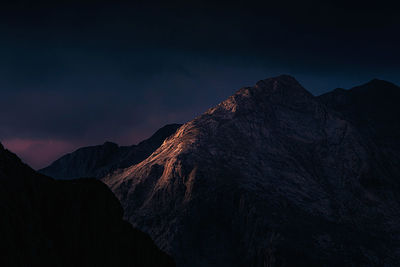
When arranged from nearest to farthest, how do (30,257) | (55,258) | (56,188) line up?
(30,257)
(55,258)
(56,188)

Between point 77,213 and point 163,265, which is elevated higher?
point 77,213

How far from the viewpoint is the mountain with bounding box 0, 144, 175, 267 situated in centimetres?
4422

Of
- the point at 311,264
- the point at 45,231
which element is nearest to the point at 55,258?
the point at 45,231

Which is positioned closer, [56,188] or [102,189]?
[56,188]

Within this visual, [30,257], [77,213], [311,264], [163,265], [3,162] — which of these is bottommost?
[311,264]

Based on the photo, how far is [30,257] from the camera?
44.2 meters

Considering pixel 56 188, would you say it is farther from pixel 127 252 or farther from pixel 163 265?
pixel 163 265

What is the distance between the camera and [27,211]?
46969 mm

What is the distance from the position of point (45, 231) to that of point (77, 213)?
A: 14.1 ft

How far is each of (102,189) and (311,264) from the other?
154 meters

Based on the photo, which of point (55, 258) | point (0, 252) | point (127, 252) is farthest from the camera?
point (127, 252)

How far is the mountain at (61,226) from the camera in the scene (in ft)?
145

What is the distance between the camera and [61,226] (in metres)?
50.7

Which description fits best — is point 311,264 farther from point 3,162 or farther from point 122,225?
point 3,162
